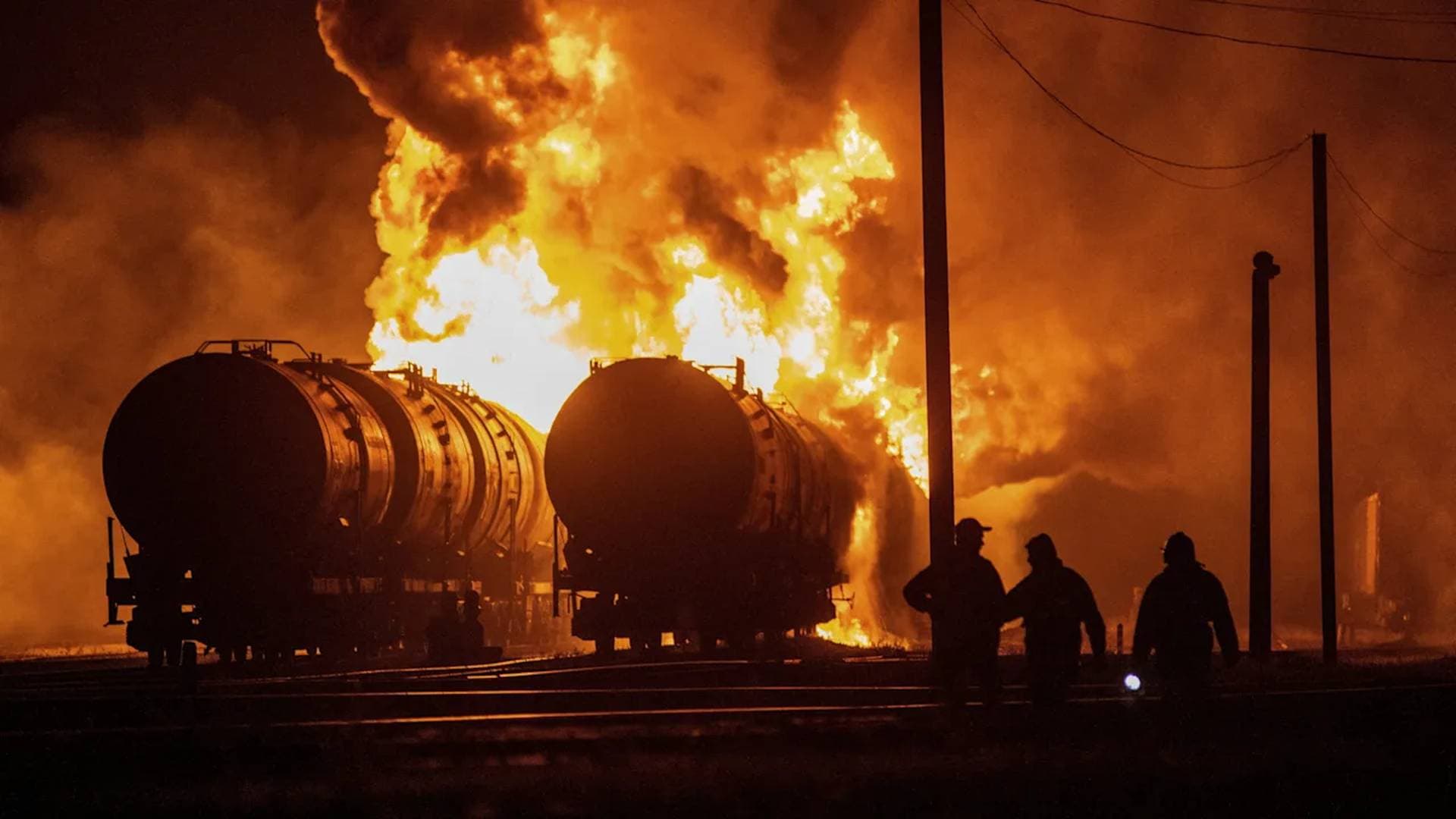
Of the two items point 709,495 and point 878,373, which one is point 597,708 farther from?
point 878,373

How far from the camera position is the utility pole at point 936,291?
75.9 feet

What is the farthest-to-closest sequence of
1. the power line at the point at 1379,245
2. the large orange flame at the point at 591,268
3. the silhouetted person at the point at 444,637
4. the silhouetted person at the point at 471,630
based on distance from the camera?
the power line at the point at 1379,245, the large orange flame at the point at 591,268, the silhouetted person at the point at 471,630, the silhouetted person at the point at 444,637

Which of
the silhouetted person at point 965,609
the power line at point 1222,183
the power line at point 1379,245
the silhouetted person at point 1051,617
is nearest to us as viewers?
the silhouetted person at point 965,609

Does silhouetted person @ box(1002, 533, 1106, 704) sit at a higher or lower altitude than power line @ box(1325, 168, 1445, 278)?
lower

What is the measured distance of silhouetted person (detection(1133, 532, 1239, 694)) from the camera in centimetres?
1509


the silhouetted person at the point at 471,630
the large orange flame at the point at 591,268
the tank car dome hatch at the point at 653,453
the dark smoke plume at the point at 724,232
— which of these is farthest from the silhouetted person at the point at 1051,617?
the dark smoke plume at the point at 724,232

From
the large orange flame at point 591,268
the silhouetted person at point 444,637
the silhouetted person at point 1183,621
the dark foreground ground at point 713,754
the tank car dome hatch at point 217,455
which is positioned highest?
the large orange flame at point 591,268

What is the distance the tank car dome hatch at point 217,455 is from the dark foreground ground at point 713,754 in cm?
896

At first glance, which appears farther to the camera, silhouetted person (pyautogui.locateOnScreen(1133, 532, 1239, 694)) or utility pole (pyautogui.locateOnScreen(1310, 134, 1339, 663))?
utility pole (pyautogui.locateOnScreen(1310, 134, 1339, 663))

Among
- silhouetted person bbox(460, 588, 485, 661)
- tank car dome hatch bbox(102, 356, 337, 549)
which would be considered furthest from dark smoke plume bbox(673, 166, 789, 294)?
tank car dome hatch bbox(102, 356, 337, 549)

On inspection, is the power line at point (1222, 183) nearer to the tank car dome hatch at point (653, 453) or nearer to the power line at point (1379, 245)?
the power line at point (1379, 245)

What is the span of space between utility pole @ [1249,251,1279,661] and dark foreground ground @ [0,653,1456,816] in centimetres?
1315

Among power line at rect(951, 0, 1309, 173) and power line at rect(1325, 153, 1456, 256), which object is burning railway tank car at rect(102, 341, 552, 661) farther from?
power line at rect(1325, 153, 1456, 256)

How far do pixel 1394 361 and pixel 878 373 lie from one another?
19261mm
